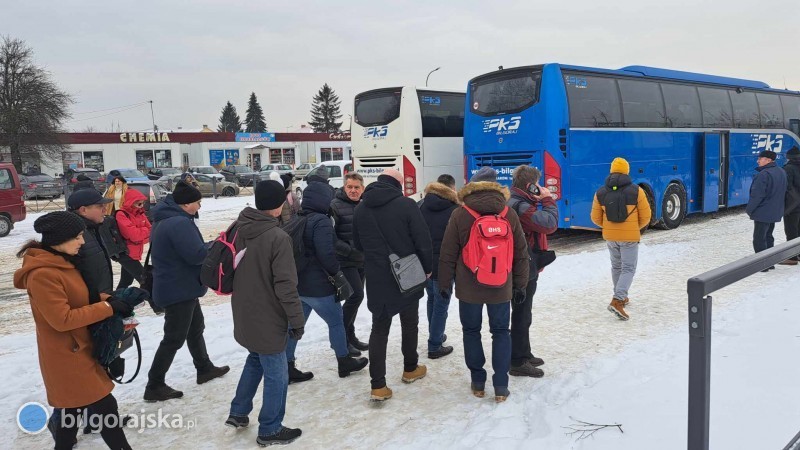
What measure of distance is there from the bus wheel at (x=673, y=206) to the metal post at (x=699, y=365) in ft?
39.3

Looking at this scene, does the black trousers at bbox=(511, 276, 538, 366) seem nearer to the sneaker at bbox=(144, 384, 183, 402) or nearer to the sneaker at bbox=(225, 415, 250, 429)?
the sneaker at bbox=(225, 415, 250, 429)

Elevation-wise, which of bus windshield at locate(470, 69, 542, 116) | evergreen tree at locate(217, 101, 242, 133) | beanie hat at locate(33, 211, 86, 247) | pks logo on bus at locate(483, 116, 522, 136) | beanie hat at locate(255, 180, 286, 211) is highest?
evergreen tree at locate(217, 101, 242, 133)

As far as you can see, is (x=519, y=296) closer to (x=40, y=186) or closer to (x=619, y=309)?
(x=619, y=309)

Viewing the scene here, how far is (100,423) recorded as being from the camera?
3.56 metres

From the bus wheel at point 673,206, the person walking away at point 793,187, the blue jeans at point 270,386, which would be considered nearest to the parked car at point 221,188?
the bus wheel at point 673,206

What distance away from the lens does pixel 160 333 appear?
6.42 m

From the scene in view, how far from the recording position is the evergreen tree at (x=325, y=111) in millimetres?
97938

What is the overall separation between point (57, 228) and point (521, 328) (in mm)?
3620

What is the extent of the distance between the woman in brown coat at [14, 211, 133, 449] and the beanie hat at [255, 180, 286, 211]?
3.44 ft

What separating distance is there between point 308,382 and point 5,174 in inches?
628

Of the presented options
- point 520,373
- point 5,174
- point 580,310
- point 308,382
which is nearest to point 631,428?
point 520,373

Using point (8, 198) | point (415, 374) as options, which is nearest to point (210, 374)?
point (415, 374)

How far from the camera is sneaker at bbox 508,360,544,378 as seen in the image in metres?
4.95

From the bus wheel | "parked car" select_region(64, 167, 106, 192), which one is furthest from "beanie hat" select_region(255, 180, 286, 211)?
"parked car" select_region(64, 167, 106, 192)
